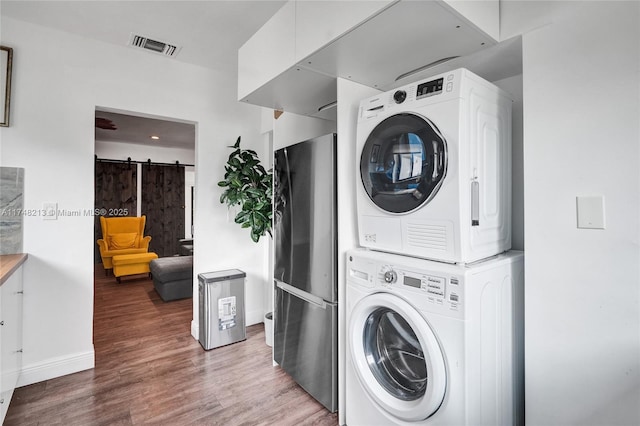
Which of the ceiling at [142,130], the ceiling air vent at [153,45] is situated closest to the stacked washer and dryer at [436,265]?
the ceiling air vent at [153,45]

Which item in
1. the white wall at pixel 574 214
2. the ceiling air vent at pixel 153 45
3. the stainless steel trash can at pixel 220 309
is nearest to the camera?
the white wall at pixel 574 214

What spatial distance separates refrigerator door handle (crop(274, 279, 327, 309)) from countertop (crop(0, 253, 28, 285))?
58.9 inches

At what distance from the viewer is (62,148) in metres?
2.39

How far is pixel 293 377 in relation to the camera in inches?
87.0

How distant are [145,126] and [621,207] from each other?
18.4 ft

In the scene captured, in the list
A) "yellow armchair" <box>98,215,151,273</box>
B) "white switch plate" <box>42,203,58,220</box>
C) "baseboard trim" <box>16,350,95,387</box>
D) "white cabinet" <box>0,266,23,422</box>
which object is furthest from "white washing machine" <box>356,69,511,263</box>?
"yellow armchair" <box>98,215,151,273</box>

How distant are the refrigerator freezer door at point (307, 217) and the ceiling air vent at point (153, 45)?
134cm

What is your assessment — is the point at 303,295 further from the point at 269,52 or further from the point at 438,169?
the point at 269,52

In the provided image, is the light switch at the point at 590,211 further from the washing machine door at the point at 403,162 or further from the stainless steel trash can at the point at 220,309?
the stainless steel trash can at the point at 220,309

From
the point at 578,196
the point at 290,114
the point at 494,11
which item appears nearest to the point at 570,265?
the point at 578,196

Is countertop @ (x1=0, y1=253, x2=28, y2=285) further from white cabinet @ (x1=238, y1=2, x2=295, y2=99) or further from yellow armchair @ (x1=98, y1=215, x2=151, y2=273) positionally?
yellow armchair @ (x1=98, y1=215, x2=151, y2=273)

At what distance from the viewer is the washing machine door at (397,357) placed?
126cm

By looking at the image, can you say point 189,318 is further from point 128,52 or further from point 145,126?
point 145,126

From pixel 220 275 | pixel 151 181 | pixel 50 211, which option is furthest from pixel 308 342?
pixel 151 181
